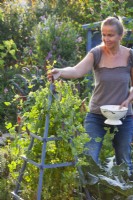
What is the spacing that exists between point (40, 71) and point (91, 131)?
3.85 m

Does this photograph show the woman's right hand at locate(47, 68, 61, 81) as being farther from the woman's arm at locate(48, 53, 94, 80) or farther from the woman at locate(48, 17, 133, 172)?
the woman at locate(48, 17, 133, 172)

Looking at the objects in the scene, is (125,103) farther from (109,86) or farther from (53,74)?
(53,74)

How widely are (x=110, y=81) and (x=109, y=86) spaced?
38mm

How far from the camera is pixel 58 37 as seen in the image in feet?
30.6

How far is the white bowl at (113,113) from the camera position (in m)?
4.39

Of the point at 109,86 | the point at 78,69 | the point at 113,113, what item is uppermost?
the point at 78,69

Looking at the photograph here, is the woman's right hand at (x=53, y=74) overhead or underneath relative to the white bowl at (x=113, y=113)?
overhead

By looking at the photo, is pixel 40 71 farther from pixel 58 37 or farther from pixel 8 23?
pixel 8 23

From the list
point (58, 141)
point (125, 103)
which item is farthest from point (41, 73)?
point (58, 141)

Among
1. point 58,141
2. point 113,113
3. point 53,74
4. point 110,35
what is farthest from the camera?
point 110,35

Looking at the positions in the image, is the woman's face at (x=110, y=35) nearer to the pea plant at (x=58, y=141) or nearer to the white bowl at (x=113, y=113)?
the white bowl at (x=113, y=113)

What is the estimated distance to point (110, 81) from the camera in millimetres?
4574

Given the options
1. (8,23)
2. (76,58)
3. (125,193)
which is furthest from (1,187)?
(8,23)

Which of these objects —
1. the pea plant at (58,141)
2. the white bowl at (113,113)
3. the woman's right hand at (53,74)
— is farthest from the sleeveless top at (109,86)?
the woman's right hand at (53,74)
